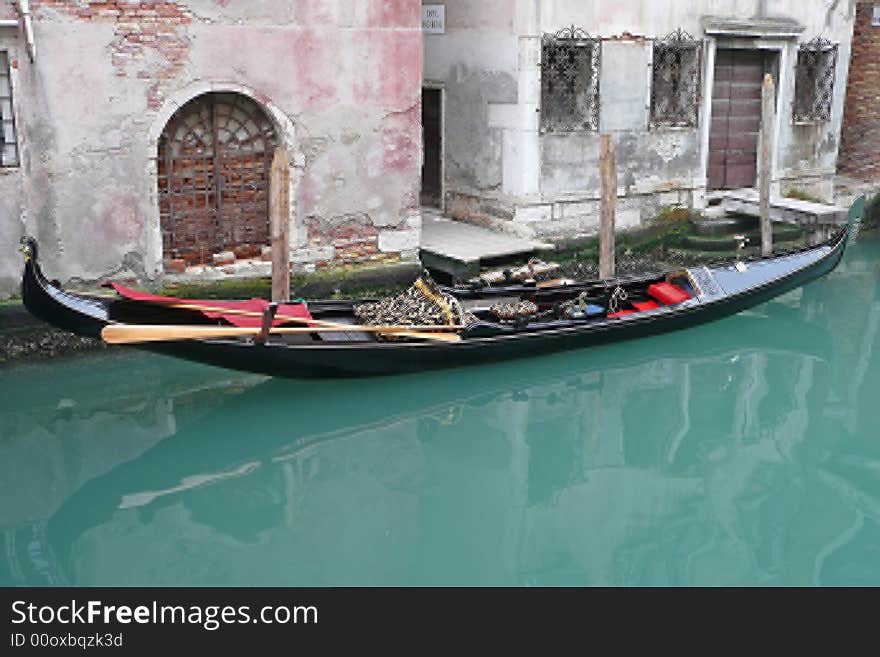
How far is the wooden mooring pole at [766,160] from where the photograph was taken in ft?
27.6

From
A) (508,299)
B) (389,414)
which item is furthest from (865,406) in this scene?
(389,414)

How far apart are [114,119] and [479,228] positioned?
11.2 ft

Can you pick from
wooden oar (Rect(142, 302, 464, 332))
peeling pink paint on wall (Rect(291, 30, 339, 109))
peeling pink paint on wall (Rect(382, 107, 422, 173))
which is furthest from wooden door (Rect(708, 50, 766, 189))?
wooden oar (Rect(142, 302, 464, 332))

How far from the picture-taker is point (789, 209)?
29.8ft

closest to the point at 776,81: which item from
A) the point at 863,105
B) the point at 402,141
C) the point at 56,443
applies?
the point at 863,105

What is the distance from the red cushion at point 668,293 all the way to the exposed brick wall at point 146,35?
352cm

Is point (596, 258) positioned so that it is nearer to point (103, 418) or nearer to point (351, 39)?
point (351, 39)

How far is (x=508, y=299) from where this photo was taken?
6.79 meters

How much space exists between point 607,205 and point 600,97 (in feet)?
4.13

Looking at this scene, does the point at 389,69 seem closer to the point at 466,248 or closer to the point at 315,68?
the point at 315,68

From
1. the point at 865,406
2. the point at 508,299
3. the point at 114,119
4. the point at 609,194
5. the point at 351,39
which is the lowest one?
the point at 865,406

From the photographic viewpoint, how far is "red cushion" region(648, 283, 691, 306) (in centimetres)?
700

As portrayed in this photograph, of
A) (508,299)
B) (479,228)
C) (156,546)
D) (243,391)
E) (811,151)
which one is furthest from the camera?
(811,151)

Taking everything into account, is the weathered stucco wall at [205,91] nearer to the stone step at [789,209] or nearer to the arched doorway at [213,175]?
the arched doorway at [213,175]
